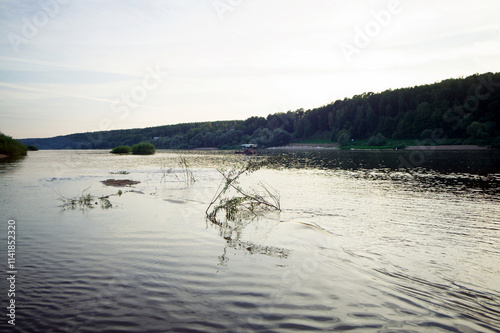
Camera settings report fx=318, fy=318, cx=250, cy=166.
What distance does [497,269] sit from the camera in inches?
412

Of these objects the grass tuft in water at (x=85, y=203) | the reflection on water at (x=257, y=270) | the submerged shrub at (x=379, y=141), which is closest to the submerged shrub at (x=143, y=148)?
the grass tuft in water at (x=85, y=203)

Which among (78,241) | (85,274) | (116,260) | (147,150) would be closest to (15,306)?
(85,274)

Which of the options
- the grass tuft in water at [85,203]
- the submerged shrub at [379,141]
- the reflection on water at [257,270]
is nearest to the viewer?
the reflection on water at [257,270]

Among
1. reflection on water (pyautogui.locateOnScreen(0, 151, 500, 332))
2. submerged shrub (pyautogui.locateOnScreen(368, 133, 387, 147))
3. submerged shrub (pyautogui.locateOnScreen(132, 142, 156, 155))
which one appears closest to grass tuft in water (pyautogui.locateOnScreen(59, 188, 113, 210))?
reflection on water (pyautogui.locateOnScreen(0, 151, 500, 332))

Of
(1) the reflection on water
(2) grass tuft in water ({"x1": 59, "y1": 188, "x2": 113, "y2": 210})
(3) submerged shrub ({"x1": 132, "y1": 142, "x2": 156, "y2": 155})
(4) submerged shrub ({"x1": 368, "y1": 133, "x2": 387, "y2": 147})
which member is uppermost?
(4) submerged shrub ({"x1": 368, "y1": 133, "x2": 387, "y2": 147})

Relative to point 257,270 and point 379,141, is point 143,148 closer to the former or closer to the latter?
point 379,141

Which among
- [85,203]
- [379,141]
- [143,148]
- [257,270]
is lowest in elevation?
[257,270]

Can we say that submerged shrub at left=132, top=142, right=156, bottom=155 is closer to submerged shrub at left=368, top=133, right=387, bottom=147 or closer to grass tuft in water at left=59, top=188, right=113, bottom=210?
grass tuft in water at left=59, top=188, right=113, bottom=210

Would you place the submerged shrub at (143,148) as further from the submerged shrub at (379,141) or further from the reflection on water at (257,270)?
the submerged shrub at (379,141)

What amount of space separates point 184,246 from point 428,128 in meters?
184

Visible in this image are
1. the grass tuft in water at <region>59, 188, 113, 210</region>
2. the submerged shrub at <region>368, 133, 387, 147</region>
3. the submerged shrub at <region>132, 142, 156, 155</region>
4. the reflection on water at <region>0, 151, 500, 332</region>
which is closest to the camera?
the reflection on water at <region>0, 151, 500, 332</region>

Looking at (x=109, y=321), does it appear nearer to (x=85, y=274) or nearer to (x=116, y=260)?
(x=85, y=274)

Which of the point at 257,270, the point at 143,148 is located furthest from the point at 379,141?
the point at 257,270

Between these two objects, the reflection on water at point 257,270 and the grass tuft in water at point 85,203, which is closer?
the reflection on water at point 257,270
